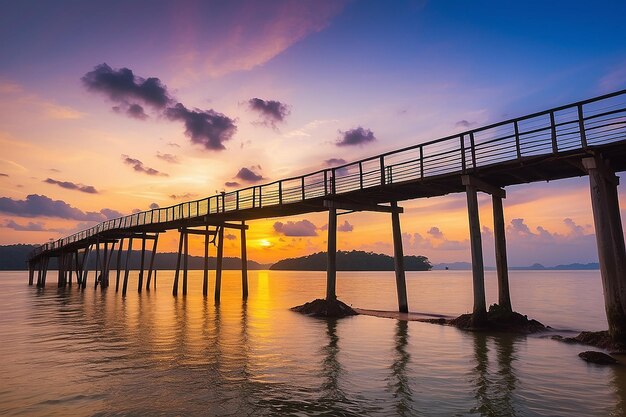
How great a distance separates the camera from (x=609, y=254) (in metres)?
11.6

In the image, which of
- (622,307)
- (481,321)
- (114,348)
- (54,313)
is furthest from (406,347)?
(54,313)

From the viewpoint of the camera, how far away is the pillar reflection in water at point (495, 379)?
7109 mm

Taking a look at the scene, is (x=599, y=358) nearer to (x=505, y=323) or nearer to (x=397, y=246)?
(x=505, y=323)

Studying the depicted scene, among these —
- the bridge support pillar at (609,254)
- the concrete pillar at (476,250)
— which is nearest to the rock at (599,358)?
the bridge support pillar at (609,254)

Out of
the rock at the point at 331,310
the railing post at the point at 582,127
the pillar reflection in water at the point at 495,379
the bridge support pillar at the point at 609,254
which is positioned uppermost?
the railing post at the point at 582,127

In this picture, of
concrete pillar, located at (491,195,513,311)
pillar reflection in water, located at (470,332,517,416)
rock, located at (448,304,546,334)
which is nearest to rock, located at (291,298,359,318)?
rock, located at (448,304,546,334)

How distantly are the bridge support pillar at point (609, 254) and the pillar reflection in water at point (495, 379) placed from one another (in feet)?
9.51

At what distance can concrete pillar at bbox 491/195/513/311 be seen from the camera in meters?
16.7

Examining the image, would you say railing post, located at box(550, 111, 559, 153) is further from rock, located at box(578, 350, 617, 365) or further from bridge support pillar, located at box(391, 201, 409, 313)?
bridge support pillar, located at box(391, 201, 409, 313)

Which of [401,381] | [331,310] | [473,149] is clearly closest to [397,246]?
[331,310]

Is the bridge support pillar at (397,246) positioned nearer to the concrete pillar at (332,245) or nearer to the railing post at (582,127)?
the concrete pillar at (332,245)

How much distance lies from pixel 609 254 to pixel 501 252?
218 inches

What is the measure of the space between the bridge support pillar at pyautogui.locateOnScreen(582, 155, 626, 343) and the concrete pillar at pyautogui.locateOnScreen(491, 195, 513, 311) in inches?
187

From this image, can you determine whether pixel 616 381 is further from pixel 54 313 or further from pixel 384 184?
pixel 54 313
